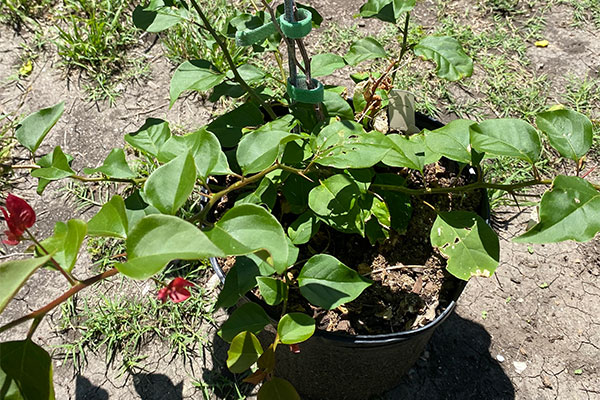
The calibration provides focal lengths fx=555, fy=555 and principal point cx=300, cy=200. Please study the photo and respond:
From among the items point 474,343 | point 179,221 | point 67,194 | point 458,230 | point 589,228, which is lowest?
point 474,343

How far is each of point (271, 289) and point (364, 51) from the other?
2.31 feet

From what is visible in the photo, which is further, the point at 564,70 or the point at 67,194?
the point at 564,70

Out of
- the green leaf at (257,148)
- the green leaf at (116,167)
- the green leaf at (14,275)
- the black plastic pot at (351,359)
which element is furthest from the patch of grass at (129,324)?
the green leaf at (14,275)

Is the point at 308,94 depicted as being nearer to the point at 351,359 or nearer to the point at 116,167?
the point at 116,167

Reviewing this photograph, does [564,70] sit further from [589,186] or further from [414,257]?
[589,186]

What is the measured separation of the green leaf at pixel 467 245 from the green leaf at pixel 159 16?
79cm

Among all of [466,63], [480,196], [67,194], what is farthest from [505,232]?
[67,194]

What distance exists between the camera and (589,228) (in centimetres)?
95

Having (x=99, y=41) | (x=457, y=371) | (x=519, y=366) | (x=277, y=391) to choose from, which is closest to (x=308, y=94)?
(x=277, y=391)

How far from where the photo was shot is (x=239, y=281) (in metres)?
Answer: 1.20

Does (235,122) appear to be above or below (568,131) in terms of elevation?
below

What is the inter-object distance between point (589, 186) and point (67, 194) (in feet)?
6.56

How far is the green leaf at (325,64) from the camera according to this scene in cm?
149

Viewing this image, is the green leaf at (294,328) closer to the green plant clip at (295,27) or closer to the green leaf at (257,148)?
the green leaf at (257,148)
